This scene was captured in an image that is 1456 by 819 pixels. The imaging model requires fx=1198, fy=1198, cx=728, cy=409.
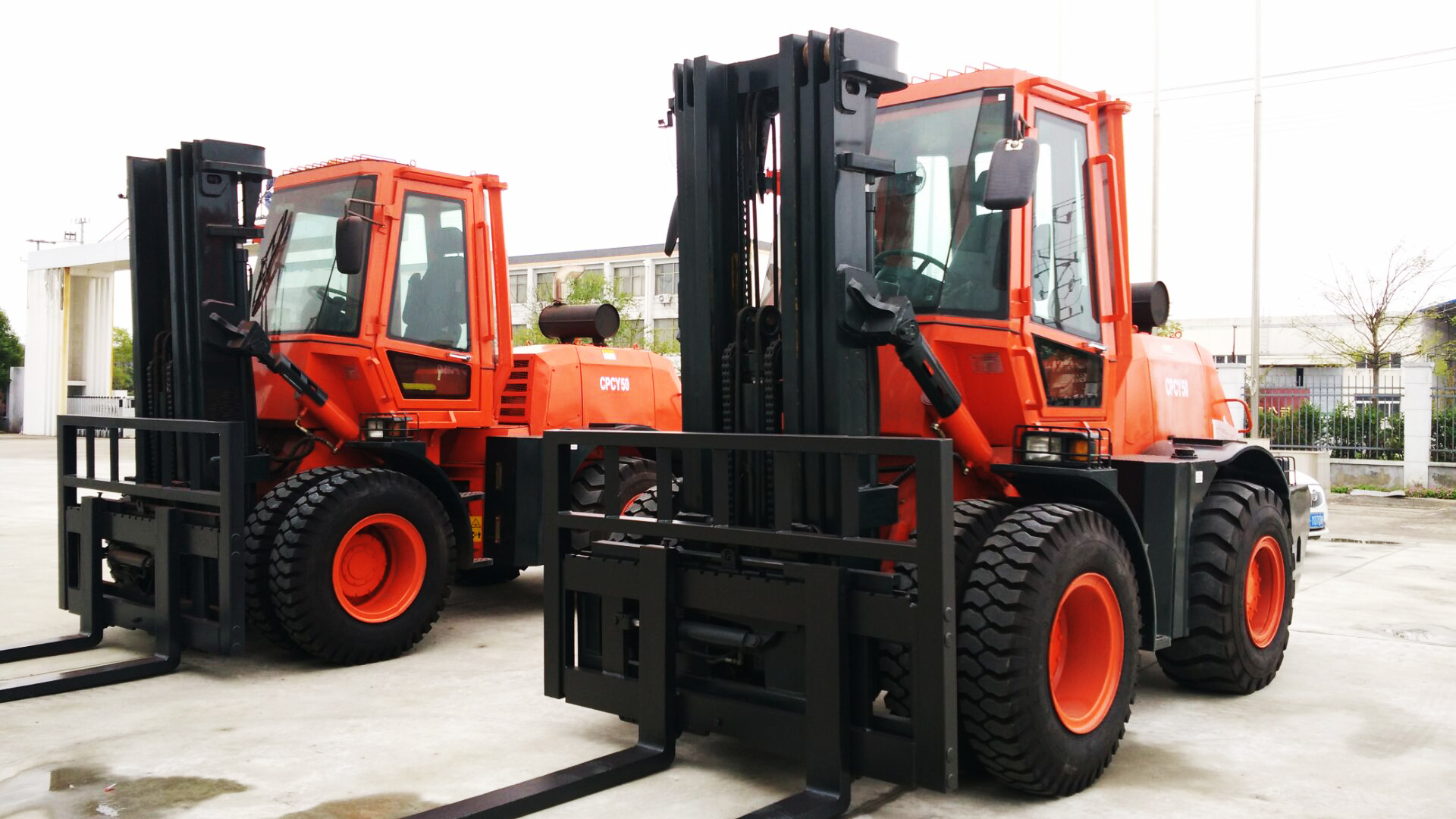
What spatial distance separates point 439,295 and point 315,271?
0.77 meters

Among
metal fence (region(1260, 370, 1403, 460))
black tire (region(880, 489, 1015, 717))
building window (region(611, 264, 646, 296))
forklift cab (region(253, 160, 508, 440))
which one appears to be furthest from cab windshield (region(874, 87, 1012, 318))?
building window (region(611, 264, 646, 296))

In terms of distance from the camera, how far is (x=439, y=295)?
25.2 feet

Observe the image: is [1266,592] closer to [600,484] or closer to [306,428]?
[600,484]

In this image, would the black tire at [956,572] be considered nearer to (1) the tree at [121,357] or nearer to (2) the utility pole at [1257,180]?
(2) the utility pole at [1257,180]

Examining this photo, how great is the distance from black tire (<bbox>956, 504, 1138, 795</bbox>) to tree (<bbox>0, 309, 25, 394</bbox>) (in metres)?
64.0

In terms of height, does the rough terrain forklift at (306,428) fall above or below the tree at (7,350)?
below

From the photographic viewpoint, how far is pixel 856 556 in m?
4.12

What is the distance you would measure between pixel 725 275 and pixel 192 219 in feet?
11.5

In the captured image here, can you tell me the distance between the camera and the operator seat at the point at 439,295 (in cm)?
750

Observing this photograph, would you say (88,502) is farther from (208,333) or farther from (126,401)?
(126,401)

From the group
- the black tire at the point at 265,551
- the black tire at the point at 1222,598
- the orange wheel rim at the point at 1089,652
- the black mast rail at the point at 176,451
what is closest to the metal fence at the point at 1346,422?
the black tire at the point at 1222,598

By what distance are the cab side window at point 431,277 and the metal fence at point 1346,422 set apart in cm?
1653

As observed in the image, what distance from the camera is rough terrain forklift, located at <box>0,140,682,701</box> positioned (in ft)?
21.1

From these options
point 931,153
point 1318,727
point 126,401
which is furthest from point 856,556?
point 126,401
